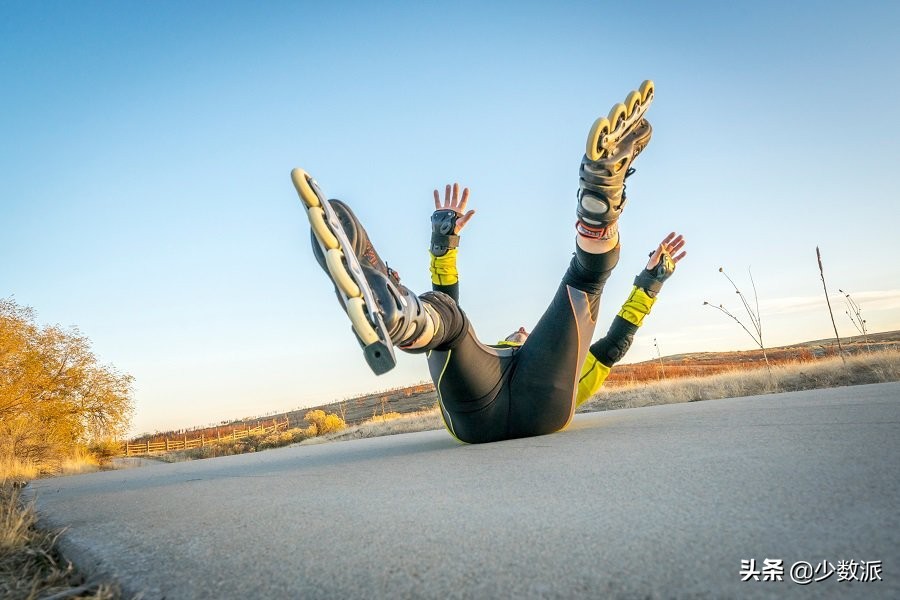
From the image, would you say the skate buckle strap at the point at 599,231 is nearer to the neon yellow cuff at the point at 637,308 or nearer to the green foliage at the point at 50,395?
the neon yellow cuff at the point at 637,308

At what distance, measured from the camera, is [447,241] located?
3352 mm

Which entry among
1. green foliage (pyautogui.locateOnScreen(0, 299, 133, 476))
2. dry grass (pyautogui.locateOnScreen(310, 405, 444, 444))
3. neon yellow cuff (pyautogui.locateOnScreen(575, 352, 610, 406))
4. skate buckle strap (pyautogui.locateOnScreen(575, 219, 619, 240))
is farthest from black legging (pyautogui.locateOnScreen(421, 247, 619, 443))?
green foliage (pyautogui.locateOnScreen(0, 299, 133, 476))

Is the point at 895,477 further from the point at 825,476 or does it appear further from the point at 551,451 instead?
the point at 551,451

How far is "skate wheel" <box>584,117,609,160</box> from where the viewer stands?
8.03ft

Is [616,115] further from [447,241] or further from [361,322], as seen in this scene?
[361,322]

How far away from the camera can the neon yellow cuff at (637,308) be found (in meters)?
3.46

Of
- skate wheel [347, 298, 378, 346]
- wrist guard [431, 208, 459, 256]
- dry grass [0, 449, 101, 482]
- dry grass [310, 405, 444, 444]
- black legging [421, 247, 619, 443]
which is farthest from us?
dry grass [0, 449, 101, 482]

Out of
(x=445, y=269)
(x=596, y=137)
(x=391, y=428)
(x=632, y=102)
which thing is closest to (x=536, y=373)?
(x=445, y=269)

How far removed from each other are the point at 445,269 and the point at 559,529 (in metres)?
2.56

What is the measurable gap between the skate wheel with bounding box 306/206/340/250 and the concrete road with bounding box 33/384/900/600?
895mm

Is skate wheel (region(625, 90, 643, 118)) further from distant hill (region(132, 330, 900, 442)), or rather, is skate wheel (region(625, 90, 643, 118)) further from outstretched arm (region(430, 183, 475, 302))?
distant hill (region(132, 330, 900, 442))

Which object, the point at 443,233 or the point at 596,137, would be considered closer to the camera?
the point at 596,137

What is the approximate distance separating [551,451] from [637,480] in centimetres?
81

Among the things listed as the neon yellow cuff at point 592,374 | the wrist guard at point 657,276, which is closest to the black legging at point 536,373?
the neon yellow cuff at point 592,374
